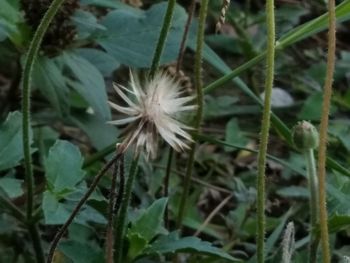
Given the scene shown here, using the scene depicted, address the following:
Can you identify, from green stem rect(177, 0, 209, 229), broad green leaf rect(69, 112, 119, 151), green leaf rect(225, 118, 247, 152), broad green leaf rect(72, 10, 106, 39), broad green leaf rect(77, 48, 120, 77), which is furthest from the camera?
green leaf rect(225, 118, 247, 152)

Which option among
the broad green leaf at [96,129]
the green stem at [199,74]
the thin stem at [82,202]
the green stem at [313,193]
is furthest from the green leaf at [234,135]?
the thin stem at [82,202]

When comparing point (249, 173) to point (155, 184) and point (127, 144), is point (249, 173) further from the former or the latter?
point (127, 144)

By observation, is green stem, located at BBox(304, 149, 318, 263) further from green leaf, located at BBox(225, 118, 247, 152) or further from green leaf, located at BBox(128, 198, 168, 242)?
green leaf, located at BBox(225, 118, 247, 152)

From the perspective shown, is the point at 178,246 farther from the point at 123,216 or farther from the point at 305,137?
the point at 305,137

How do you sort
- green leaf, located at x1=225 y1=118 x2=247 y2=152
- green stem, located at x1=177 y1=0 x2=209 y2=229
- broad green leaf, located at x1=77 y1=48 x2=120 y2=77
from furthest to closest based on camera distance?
green leaf, located at x1=225 y1=118 x2=247 y2=152
broad green leaf, located at x1=77 y1=48 x2=120 y2=77
green stem, located at x1=177 y1=0 x2=209 y2=229

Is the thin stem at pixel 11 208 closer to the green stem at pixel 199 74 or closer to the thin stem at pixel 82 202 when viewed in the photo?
the thin stem at pixel 82 202

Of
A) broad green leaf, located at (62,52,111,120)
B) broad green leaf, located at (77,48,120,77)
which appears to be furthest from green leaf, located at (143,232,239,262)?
broad green leaf, located at (77,48,120,77)

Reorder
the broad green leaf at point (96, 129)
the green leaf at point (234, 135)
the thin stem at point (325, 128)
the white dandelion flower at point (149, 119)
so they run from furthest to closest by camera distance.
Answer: the green leaf at point (234, 135) < the broad green leaf at point (96, 129) < the thin stem at point (325, 128) < the white dandelion flower at point (149, 119)

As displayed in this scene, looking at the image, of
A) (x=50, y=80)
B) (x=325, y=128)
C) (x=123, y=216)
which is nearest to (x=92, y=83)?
(x=50, y=80)
